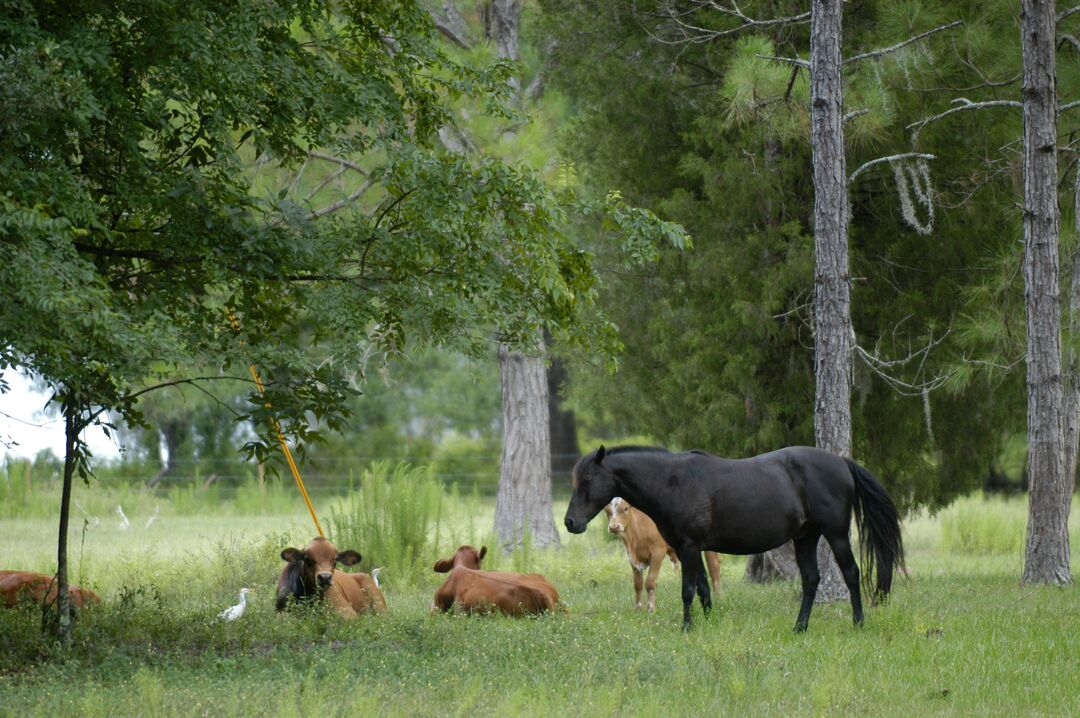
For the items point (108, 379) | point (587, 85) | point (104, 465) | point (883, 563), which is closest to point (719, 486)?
point (883, 563)

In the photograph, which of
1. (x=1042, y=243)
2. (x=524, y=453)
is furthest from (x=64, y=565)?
(x=524, y=453)

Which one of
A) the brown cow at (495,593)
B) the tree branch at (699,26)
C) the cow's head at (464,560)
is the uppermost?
the tree branch at (699,26)

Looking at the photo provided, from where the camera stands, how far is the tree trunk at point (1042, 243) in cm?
1323

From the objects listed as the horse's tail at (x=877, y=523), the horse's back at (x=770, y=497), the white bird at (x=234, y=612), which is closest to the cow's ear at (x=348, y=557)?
the white bird at (x=234, y=612)

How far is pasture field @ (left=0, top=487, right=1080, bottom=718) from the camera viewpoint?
280 inches

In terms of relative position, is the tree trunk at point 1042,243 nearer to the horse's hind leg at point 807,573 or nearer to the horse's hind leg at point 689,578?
the horse's hind leg at point 807,573

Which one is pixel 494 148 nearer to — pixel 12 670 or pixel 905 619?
pixel 905 619

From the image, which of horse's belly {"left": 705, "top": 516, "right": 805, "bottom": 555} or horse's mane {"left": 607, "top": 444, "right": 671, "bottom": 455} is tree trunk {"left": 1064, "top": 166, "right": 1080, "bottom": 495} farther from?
horse's mane {"left": 607, "top": 444, "right": 671, "bottom": 455}

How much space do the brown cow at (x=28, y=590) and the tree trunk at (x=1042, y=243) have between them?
30.1 feet

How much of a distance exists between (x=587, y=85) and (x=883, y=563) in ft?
26.1

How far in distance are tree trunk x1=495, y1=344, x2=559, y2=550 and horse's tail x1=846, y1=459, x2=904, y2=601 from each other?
31.9ft

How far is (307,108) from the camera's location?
939 cm

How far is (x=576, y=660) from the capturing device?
8430mm

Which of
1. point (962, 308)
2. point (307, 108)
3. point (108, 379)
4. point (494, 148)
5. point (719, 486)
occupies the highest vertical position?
point (494, 148)
